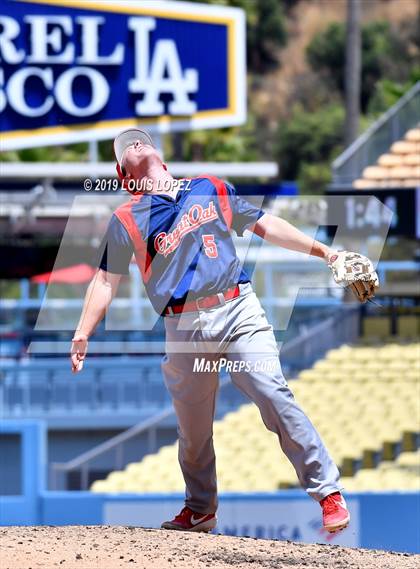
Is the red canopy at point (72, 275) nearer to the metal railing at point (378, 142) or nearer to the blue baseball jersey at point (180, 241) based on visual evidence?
the metal railing at point (378, 142)

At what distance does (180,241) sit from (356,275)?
2.36 ft

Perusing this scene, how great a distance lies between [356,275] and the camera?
16.7 feet

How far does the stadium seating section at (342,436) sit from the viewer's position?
11414 millimetres

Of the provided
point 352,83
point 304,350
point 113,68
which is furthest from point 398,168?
point 352,83

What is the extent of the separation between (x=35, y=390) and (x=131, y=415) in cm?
140

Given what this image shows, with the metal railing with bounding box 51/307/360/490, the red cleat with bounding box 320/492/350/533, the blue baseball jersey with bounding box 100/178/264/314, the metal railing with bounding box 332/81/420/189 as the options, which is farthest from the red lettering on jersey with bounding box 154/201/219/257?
the metal railing with bounding box 332/81/420/189

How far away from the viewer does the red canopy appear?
62.6 feet

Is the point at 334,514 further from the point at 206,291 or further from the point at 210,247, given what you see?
the point at 210,247

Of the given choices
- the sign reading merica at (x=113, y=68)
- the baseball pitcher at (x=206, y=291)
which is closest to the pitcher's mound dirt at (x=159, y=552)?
the baseball pitcher at (x=206, y=291)

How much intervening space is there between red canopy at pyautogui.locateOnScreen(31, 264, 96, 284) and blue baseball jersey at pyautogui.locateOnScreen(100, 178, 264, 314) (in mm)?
13610

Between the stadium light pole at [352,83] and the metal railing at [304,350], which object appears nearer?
the metal railing at [304,350]

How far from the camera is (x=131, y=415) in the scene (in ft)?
55.9

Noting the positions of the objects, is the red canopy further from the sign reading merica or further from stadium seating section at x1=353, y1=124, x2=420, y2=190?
stadium seating section at x1=353, y1=124, x2=420, y2=190

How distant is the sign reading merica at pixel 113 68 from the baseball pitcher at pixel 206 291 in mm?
12413
